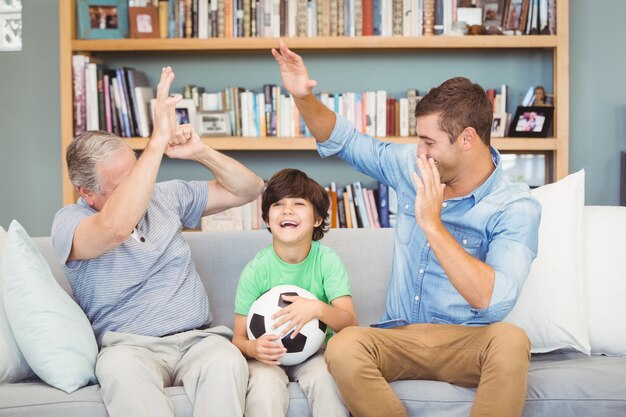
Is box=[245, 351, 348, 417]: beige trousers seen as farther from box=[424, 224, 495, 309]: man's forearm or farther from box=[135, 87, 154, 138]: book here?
box=[135, 87, 154, 138]: book

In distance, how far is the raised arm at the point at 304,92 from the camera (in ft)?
7.57

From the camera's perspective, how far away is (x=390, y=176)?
7.99 feet

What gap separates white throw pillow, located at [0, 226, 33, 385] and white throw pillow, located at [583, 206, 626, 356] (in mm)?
1528

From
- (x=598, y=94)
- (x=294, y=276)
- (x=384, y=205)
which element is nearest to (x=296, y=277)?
(x=294, y=276)

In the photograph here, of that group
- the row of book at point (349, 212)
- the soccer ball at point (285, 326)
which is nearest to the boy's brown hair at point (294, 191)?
the soccer ball at point (285, 326)

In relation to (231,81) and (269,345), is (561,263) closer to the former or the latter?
(269,345)

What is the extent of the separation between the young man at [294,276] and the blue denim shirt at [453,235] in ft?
0.50

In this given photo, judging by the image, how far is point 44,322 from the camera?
2.12 metres

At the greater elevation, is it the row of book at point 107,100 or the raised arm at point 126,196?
the row of book at point 107,100

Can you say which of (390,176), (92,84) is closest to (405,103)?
(92,84)

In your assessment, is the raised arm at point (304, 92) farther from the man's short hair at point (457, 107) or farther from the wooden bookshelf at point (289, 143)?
the wooden bookshelf at point (289, 143)

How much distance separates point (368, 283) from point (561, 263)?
563 millimetres

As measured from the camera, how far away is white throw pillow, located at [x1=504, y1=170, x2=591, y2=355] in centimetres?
239

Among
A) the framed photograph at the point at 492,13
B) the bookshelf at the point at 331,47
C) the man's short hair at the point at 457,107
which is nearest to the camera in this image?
the man's short hair at the point at 457,107
